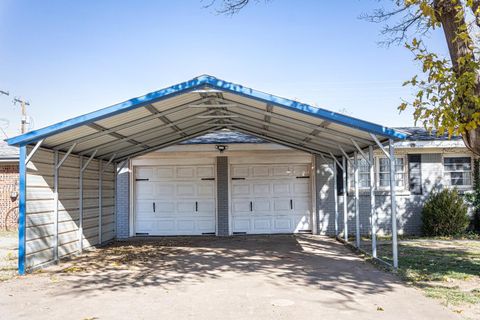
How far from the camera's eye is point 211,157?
47.4ft

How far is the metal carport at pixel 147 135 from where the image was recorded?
803 centimetres

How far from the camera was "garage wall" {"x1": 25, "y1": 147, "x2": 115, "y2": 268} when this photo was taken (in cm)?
862

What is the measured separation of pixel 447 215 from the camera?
13.2 m

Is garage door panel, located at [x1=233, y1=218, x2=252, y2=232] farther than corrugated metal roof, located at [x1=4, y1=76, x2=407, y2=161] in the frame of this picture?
Yes

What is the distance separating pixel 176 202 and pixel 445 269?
865cm

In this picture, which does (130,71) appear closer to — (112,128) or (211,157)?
(211,157)

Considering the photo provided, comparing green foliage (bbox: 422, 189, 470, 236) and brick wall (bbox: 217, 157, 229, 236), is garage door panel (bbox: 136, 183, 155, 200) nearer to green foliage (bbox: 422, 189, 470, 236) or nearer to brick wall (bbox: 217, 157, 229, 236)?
brick wall (bbox: 217, 157, 229, 236)

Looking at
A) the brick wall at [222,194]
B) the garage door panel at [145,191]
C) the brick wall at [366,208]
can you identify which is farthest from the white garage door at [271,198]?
the garage door panel at [145,191]

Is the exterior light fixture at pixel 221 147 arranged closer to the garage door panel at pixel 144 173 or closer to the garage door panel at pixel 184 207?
the garage door panel at pixel 184 207

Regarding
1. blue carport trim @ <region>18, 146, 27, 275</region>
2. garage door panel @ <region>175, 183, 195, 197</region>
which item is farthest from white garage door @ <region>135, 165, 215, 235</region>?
blue carport trim @ <region>18, 146, 27, 275</region>

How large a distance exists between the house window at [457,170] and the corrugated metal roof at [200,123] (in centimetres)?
397

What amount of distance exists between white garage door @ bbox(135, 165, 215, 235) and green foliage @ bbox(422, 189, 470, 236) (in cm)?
668

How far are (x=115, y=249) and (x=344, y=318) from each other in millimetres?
7744

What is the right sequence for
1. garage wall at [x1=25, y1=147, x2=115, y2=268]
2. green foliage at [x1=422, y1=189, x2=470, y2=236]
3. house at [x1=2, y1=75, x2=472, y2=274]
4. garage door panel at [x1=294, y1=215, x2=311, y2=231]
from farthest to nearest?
garage door panel at [x1=294, y1=215, x2=311, y2=231] < green foliage at [x1=422, y1=189, x2=470, y2=236] < house at [x1=2, y1=75, x2=472, y2=274] < garage wall at [x1=25, y1=147, x2=115, y2=268]
